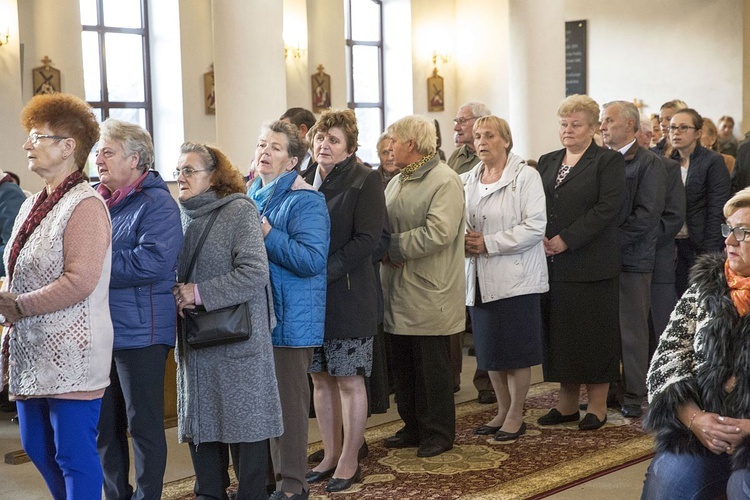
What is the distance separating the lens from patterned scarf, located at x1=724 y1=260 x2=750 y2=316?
3080 mm

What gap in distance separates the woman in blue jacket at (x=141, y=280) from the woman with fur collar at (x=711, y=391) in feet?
5.92

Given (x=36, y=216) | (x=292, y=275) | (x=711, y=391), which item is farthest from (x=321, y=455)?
(x=711, y=391)

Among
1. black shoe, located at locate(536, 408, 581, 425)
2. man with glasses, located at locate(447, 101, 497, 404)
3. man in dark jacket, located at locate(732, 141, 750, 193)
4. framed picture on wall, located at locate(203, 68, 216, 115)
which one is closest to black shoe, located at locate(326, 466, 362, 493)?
black shoe, located at locate(536, 408, 581, 425)

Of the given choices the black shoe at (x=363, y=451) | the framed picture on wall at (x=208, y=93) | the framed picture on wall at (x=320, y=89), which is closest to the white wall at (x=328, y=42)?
the framed picture on wall at (x=320, y=89)

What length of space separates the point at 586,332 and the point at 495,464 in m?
1.04

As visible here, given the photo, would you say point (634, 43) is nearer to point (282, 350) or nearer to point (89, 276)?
point (282, 350)

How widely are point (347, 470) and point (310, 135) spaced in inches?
60.7

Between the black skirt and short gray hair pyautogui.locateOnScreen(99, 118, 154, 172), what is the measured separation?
8.50ft

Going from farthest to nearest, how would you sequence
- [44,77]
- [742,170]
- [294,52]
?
[294,52] < [44,77] < [742,170]

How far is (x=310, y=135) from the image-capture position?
450 centimetres

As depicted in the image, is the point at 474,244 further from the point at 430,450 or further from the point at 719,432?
the point at 719,432

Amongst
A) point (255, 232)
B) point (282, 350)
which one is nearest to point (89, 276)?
point (255, 232)

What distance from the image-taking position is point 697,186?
6332 millimetres

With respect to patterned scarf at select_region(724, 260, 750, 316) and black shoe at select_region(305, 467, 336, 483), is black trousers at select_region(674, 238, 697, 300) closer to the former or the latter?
black shoe at select_region(305, 467, 336, 483)
